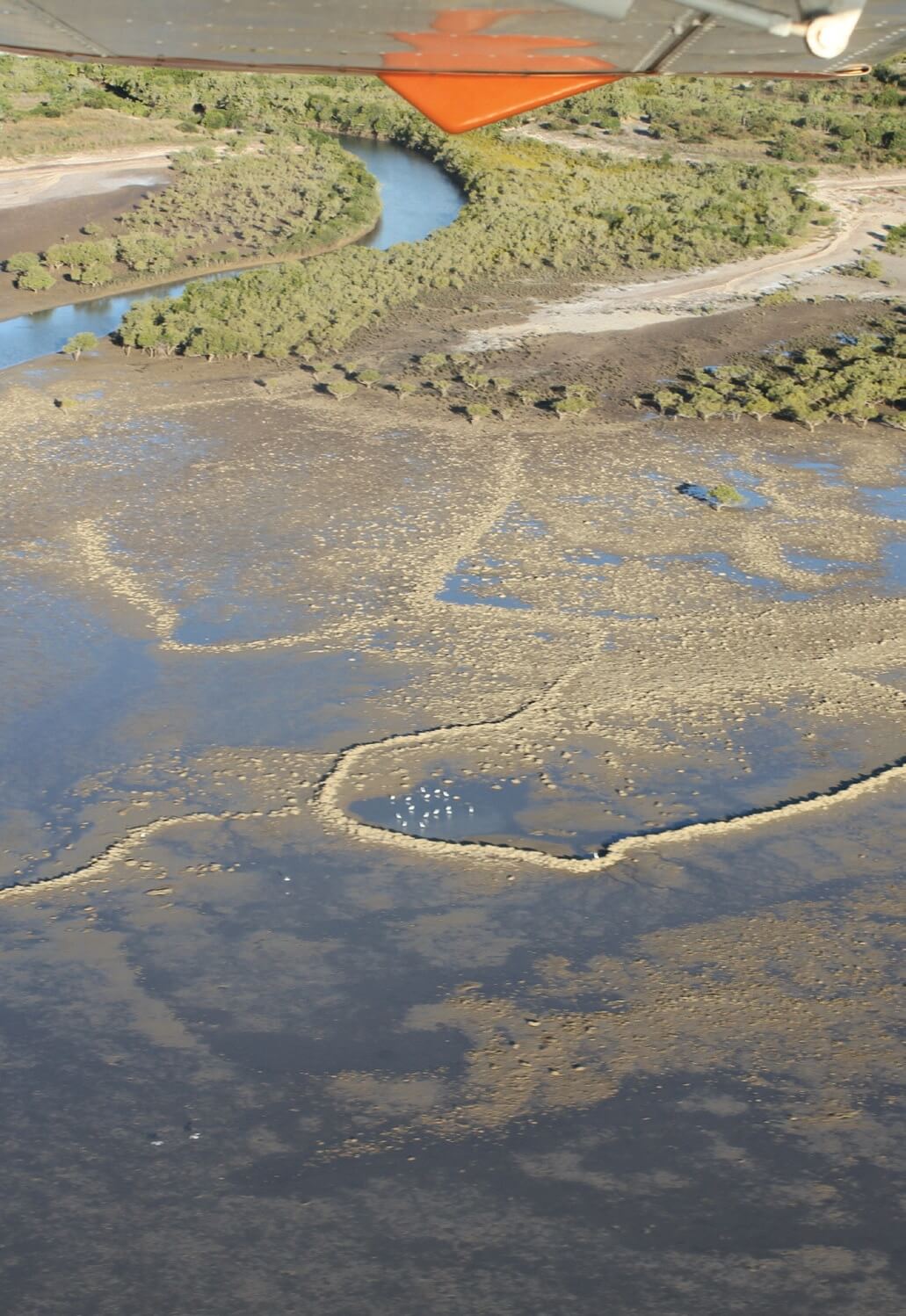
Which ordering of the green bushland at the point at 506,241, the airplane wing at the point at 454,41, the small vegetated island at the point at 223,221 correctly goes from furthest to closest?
the small vegetated island at the point at 223,221, the green bushland at the point at 506,241, the airplane wing at the point at 454,41

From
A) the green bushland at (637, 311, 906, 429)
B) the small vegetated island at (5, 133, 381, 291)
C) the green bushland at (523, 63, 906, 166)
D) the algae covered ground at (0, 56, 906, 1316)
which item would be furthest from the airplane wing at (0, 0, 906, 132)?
the green bushland at (523, 63, 906, 166)

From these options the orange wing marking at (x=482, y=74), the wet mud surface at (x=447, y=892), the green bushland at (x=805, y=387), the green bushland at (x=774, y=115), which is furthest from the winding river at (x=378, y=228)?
the orange wing marking at (x=482, y=74)

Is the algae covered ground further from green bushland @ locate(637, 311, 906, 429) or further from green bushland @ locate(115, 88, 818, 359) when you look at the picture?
green bushland @ locate(115, 88, 818, 359)

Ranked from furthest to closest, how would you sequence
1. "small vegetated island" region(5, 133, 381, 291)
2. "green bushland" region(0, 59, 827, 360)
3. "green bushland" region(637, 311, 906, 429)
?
"small vegetated island" region(5, 133, 381, 291) → "green bushland" region(0, 59, 827, 360) → "green bushland" region(637, 311, 906, 429)

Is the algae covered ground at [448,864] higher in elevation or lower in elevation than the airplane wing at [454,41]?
lower

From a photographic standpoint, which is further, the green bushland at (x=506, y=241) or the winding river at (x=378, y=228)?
the winding river at (x=378, y=228)

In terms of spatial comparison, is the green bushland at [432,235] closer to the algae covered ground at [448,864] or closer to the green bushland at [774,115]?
the green bushland at [774,115]
